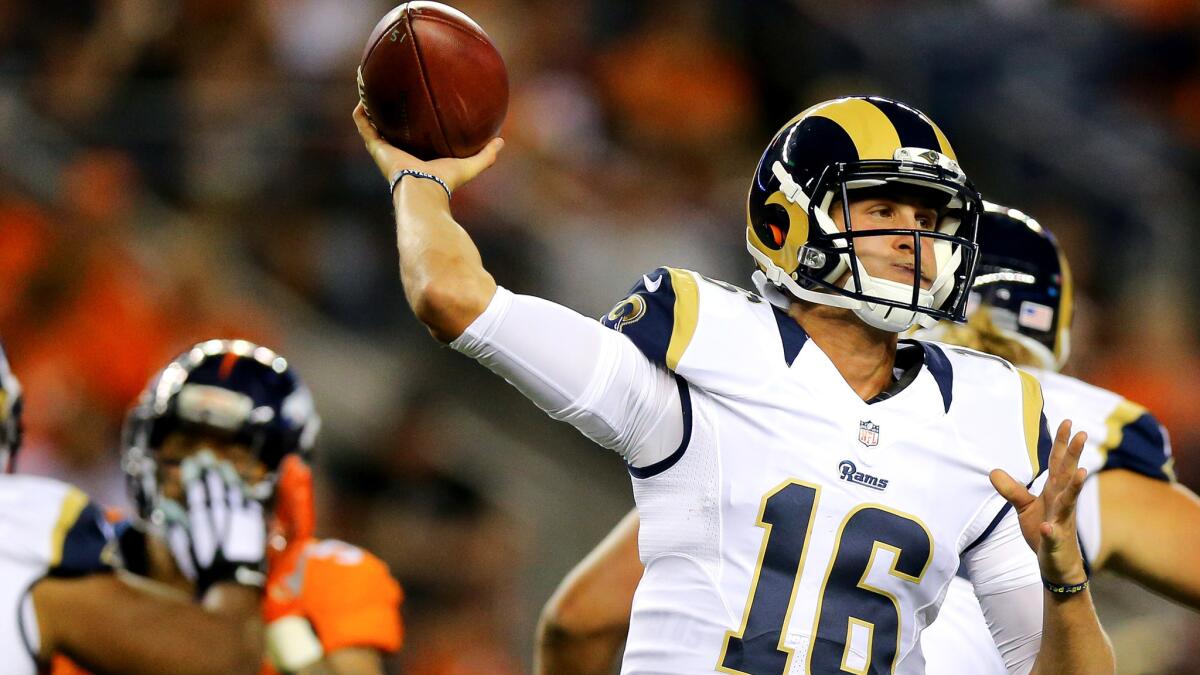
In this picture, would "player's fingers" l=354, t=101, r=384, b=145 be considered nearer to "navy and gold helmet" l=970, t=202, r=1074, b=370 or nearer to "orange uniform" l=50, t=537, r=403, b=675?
"orange uniform" l=50, t=537, r=403, b=675

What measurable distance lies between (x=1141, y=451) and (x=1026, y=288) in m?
0.45

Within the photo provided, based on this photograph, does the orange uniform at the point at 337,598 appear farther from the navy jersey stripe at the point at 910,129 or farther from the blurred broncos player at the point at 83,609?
the navy jersey stripe at the point at 910,129

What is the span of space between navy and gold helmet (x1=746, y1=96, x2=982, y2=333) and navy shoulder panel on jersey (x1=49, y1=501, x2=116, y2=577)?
127 cm

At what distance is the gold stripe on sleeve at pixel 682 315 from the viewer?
198 centimetres

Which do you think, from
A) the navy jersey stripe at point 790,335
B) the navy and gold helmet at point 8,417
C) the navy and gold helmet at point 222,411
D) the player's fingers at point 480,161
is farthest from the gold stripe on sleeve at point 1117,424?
the navy and gold helmet at point 8,417

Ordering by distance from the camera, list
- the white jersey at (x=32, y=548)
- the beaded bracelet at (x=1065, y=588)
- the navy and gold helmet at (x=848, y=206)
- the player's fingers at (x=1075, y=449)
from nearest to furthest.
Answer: the player's fingers at (x=1075, y=449)
the beaded bracelet at (x=1065, y=588)
the navy and gold helmet at (x=848, y=206)
the white jersey at (x=32, y=548)

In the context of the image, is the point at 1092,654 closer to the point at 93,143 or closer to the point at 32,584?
the point at 32,584

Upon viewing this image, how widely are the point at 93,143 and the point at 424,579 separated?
87.8 inches

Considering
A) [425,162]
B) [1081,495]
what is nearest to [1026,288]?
[1081,495]

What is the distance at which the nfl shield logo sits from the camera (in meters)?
2.02

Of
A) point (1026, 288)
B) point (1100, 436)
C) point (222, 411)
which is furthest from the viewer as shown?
point (1026, 288)

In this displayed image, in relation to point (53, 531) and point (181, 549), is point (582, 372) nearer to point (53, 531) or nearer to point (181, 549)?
point (53, 531)

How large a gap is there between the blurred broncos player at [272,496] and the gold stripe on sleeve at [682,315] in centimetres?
121

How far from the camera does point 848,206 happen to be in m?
2.13
